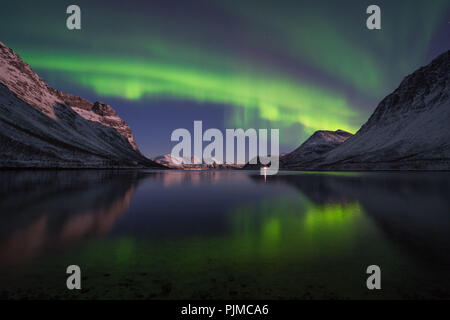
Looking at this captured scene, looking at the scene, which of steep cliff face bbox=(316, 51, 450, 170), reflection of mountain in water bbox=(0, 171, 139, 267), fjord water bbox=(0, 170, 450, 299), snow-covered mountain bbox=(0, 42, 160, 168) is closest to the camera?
fjord water bbox=(0, 170, 450, 299)

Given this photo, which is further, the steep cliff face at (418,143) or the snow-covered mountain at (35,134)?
the steep cliff face at (418,143)

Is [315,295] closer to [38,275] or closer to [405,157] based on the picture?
[38,275]

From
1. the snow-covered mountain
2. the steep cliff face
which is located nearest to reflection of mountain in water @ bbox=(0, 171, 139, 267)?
the snow-covered mountain

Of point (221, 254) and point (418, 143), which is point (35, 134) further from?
point (418, 143)

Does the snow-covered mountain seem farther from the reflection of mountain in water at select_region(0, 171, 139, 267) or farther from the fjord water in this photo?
the fjord water

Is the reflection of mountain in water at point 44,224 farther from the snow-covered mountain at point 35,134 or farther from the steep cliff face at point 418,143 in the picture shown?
the steep cliff face at point 418,143

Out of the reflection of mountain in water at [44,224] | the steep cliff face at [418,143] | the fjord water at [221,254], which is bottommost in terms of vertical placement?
the fjord water at [221,254]

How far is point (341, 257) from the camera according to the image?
9.09 m

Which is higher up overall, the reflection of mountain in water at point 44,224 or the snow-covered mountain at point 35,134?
the snow-covered mountain at point 35,134

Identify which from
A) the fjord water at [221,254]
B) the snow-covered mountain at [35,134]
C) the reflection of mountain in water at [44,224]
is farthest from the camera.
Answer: the snow-covered mountain at [35,134]

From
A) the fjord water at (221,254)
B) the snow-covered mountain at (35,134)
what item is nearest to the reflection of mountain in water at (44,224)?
the fjord water at (221,254)

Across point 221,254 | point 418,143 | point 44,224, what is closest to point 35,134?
point 44,224
